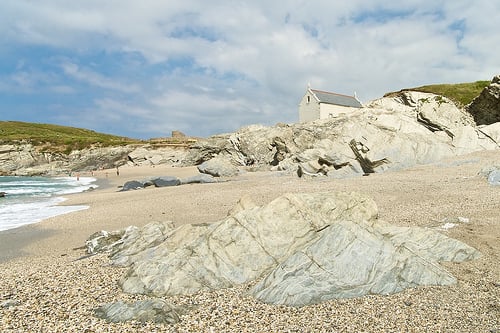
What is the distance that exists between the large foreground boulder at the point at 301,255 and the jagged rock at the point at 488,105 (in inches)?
1227

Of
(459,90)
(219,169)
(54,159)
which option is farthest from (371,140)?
(54,159)

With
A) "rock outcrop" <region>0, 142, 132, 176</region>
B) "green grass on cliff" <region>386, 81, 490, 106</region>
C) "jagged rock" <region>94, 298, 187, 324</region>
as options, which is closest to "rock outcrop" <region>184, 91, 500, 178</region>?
"green grass on cliff" <region>386, 81, 490, 106</region>

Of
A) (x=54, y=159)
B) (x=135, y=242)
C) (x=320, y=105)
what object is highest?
(x=320, y=105)

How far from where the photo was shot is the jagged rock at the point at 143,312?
22.8 feet

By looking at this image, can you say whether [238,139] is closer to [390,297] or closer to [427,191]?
[427,191]

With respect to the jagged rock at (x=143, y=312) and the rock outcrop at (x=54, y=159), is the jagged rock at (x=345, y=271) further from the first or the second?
the rock outcrop at (x=54, y=159)

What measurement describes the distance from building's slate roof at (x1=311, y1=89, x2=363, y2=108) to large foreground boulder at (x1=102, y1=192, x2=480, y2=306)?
172ft

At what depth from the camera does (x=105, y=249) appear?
1241 centimetres

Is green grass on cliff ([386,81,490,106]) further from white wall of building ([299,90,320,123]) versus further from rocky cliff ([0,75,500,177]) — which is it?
white wall of building ([299,90,320,123])

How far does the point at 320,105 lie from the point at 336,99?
18.6 feet

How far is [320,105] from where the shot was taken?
199 ft

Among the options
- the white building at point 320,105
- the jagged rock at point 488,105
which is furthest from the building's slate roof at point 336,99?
the jagged rock at point 488,105

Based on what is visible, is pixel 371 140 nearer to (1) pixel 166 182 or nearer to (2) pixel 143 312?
A: (1) pixel 166 182

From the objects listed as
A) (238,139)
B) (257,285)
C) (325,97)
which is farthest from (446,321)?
(325,97)
